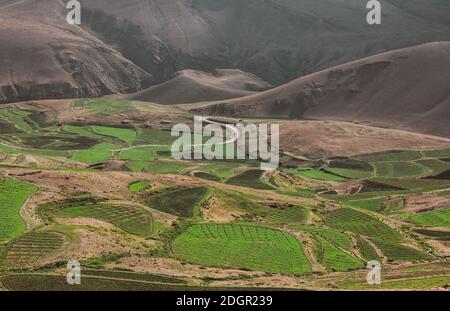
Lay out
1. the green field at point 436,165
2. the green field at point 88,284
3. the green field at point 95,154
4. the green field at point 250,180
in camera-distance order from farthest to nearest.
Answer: the green field at point 95,154
the green field at point 436,165
the green field at point 250,180
the green field at point 88,284

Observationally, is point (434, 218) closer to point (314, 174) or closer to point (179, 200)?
point (179, 200)

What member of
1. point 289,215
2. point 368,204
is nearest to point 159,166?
point 368,204

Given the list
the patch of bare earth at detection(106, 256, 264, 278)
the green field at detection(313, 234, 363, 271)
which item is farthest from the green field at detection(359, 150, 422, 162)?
the patch of bare earth at detection(106, 256, 264, 278)

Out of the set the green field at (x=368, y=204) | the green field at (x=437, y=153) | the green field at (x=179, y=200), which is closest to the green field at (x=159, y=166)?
the green field at (x=368, y=204)

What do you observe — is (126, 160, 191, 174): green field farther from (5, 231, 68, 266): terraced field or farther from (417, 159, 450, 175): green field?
(5, 231, 68, 266): terraced field

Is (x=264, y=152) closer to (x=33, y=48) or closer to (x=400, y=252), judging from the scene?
(x=400, y=252)

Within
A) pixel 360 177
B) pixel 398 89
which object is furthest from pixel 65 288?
pixel 398 89

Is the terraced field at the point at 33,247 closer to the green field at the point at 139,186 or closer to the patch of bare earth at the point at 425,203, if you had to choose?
the green field at the point at 139,186
